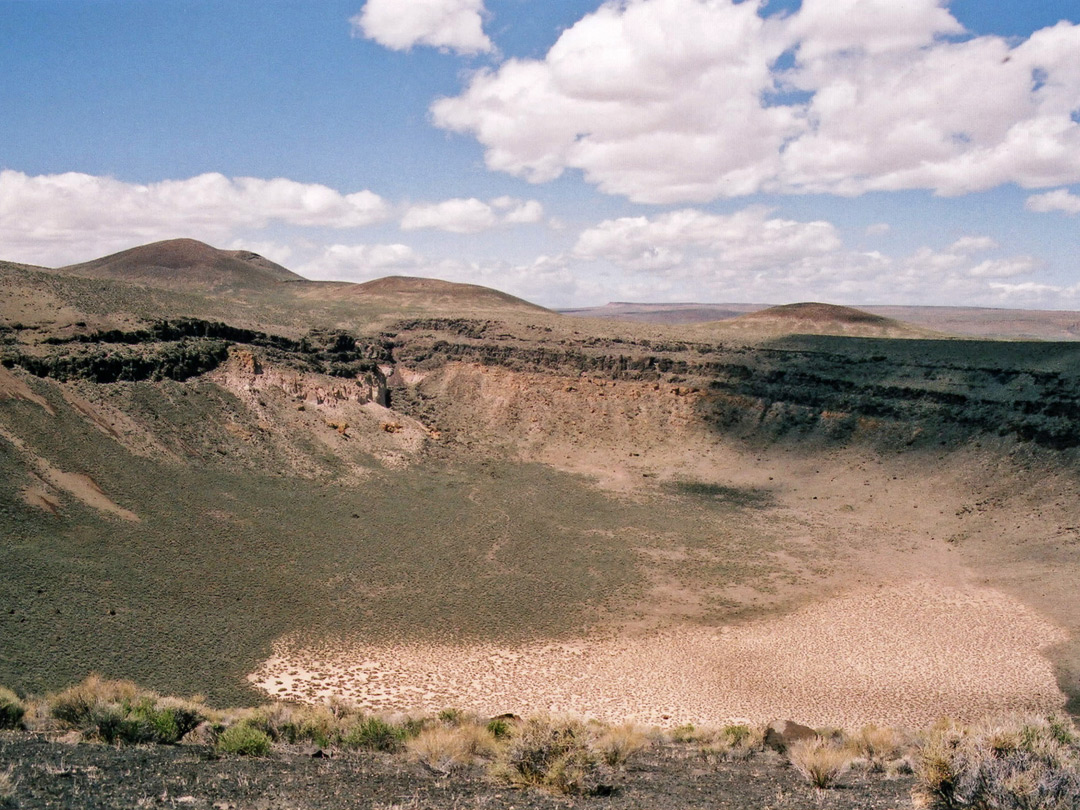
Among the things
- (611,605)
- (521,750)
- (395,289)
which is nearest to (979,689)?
(611,605)

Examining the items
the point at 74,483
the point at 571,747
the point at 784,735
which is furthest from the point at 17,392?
the point at 784,735

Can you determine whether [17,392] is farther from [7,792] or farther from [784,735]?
[784,735]

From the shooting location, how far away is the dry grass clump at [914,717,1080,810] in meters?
10.5

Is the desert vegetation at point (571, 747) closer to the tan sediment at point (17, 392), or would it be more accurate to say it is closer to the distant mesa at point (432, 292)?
the tan sediment at point (17, 392)

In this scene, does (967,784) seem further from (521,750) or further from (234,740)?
(234,740)

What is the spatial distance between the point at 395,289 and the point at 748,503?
243 ft

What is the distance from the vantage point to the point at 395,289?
10881cm

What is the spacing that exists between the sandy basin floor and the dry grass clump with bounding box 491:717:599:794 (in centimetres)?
752

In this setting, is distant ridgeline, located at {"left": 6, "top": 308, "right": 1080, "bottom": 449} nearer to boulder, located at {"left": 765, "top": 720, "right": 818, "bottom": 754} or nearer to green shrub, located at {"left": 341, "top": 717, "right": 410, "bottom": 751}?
green shrub, located at {"left": 341, "top": 717, "right": 410, "bottom": 751}

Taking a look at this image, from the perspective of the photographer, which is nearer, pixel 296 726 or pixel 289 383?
pixel 296 726

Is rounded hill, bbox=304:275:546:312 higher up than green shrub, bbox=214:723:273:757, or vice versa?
rounded hill, bbox=304:275:546:312

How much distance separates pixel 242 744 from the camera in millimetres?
13648

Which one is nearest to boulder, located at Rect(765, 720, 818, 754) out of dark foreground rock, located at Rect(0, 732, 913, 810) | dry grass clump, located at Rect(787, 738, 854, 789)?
dry grass clump, located at Rect(787, 738, 854, 789)

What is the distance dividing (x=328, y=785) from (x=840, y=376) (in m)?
54.3
